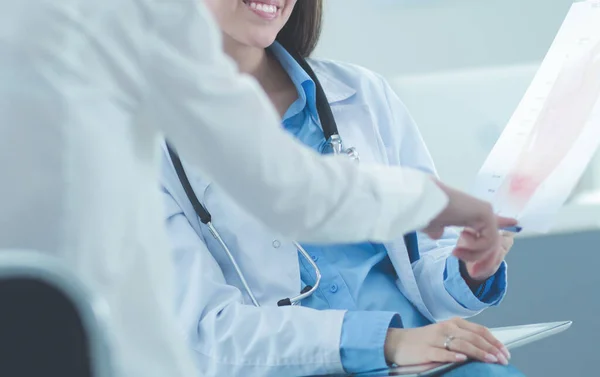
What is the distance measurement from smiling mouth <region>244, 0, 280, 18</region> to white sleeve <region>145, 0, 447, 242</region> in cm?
60

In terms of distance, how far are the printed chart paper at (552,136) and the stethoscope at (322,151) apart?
0.25 m

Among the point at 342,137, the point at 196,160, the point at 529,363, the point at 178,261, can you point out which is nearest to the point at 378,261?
the point at 342,137

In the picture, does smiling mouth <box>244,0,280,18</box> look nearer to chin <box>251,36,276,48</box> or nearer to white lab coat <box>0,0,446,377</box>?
chin <box>251,36,276,48</box>

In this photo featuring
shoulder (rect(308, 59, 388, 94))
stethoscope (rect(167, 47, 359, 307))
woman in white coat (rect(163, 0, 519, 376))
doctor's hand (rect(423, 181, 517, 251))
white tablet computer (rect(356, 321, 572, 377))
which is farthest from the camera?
shoulder (rect(308, 59, 388, 94))

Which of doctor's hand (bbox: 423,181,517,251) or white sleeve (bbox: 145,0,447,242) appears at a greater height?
white sleeve (bbox: 145,0,447,242)

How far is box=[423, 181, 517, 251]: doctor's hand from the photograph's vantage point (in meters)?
0.78

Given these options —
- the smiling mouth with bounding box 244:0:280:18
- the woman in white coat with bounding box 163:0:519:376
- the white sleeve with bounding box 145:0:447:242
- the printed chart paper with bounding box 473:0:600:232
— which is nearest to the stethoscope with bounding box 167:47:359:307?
the woman in white coat with bounding box 163:0:519:376

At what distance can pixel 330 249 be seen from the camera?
124 cm

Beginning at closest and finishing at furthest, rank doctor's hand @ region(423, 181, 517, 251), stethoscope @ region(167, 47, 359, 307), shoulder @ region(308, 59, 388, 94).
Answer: doctor's hand @ region(423, 181, 517, 251) < stethoscope @ region(167, 47, 359, 307) < shoulder @ region(308, 59, 388, 94)

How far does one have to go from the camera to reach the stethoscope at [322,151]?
1.17 meters

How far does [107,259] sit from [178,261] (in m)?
0.55

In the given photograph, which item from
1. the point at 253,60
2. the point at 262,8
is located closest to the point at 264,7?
the point at 262,8

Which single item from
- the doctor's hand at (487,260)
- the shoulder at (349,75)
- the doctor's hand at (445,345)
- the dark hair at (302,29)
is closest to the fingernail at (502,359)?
the doctor's hand at (445,345)

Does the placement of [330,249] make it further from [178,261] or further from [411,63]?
[411,63]
